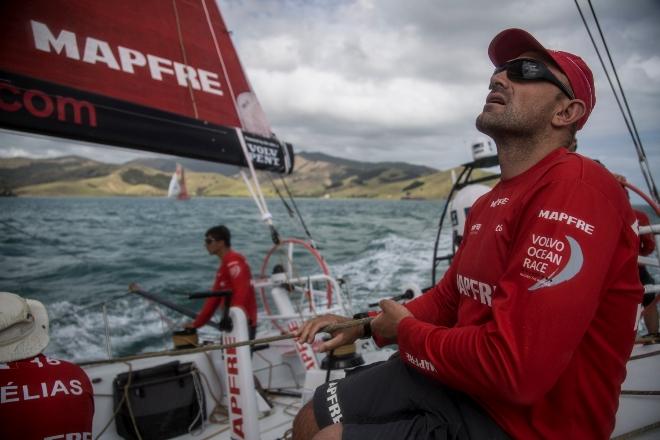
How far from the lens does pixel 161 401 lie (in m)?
3.22

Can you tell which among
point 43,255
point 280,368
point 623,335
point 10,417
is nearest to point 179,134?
point 10,417

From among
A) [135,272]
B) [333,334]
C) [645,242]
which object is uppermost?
[135,272]

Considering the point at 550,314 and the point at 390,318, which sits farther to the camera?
the point at 390,318

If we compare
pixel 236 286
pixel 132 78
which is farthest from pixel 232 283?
pixel 132 78

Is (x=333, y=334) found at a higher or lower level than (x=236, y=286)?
lower

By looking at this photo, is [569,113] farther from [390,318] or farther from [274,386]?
[274,386]

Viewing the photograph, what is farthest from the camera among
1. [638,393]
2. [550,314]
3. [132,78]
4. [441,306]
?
[132,78]

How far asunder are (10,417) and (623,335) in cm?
207

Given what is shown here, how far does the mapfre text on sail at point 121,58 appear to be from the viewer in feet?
9.91

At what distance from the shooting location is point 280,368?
4590mm

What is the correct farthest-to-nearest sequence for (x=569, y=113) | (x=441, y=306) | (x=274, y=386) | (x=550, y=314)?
(x=274, y=386) < (x=441, y=306) < (x=569, y=113) < (x=550, y=314)

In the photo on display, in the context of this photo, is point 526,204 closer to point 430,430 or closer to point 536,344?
point 536,344

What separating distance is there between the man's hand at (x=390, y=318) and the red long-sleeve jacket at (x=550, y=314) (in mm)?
75

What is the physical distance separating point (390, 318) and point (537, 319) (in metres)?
0.50
